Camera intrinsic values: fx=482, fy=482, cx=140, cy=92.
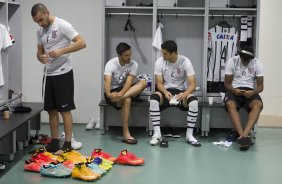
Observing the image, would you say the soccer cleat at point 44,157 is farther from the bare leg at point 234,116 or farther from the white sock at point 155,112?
the bare leg at point 234,116

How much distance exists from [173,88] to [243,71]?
877 mm

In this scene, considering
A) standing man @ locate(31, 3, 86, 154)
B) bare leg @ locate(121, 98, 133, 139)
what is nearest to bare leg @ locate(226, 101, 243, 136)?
bare leg @ locate(121, 98, 133, 139)

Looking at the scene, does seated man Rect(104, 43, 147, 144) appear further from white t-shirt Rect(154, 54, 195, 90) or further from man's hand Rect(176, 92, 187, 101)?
man's hand Rect(176, 92, 187, 101)

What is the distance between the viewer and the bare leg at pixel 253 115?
18.3 ft

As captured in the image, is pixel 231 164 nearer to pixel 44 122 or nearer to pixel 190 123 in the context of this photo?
pixel 190 123

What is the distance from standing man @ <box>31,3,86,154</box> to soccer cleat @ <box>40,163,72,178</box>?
62 cm

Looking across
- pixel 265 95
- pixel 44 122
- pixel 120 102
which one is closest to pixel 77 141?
pixel 120 102

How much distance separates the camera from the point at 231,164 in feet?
15.7

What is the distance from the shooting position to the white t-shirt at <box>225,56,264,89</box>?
584 cm

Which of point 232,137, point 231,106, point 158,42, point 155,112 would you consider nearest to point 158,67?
point 158,42

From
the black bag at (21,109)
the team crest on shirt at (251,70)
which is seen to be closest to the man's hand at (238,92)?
the team crest on shirt at (251,70)

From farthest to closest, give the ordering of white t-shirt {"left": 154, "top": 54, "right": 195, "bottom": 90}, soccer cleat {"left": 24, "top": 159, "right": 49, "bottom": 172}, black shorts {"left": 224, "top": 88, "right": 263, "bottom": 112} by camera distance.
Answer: white t-shirt {"left": 154, "top": 54, "right": 195, "bottom": 90}
black shorts {"left": 224, "top": 88, "right": 263, "bottom": 112}
soccer cleat {"left": 24, "top": 159, "right": 49, "bottom": 172}

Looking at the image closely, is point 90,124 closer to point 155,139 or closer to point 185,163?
point 155,139

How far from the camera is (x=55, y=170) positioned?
4.22 m
